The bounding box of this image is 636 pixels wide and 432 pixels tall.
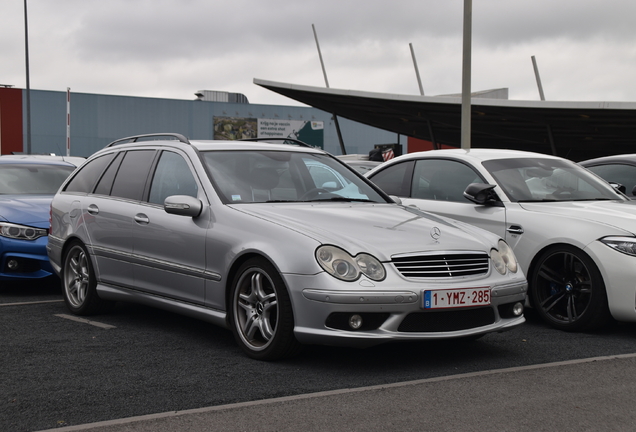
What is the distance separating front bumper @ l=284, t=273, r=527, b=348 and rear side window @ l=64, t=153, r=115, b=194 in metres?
3.10

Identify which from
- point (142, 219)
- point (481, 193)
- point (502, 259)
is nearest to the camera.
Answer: point (502, 259)

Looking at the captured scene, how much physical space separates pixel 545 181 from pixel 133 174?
3.67 meters

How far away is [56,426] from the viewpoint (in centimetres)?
375

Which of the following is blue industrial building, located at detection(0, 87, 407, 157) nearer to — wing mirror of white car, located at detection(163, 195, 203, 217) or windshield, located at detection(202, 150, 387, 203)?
windshield, located at detection(202, 150, 387, 203)

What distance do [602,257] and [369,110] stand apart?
136 ft

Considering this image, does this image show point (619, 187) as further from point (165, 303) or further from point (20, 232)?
point (20, 232)

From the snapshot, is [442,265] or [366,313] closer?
[366,313]

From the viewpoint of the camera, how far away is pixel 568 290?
248 inches

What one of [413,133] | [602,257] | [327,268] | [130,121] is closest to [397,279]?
[327,268]

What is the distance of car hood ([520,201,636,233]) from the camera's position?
6164 millimetres

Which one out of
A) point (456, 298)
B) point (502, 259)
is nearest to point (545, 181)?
point (502, 259)

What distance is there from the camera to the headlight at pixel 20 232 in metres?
8.16

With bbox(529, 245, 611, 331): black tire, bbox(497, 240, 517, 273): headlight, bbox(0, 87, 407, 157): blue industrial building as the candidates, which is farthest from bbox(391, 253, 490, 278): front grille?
bbox(0, 87, 407, 157): blue industrial building

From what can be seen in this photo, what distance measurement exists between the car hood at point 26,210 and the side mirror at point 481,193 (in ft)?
14.4
